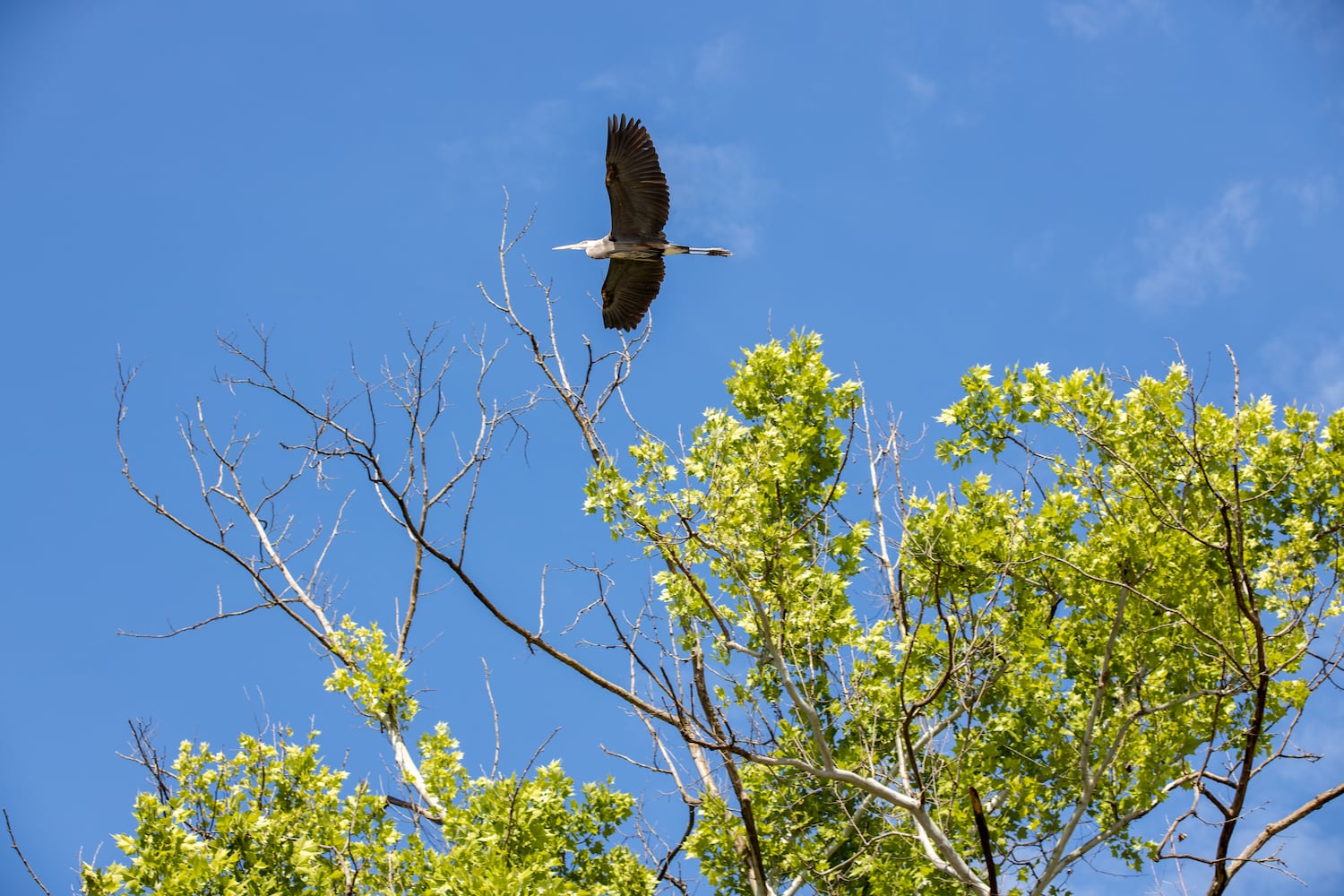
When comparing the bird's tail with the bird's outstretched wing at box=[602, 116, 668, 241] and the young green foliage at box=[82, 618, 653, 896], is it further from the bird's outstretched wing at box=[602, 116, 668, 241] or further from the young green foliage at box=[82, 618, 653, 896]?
the young green foliage at box=[82, 618, 653, 896]

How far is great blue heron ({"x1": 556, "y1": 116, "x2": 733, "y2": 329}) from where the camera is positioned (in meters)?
9.40

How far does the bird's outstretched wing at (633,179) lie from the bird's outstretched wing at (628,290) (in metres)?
0.45

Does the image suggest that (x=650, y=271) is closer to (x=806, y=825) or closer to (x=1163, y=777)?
(x=806, y=825)

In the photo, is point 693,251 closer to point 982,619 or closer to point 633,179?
point 633,179

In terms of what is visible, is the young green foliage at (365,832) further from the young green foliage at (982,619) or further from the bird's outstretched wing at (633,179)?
the bird's outstretched wing at (633,179)

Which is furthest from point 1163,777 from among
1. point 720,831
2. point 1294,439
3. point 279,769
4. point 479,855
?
point 279,769

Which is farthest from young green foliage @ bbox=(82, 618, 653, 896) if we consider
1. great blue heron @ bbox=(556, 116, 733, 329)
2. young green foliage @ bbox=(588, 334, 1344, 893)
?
great blue heron @ bbox=(556, 116, 733, 329)

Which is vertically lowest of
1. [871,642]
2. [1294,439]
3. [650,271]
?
[871,642]

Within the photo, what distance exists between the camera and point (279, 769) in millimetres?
7258

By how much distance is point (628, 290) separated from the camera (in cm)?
1034

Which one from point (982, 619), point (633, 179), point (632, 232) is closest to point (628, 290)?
point (632, 232)

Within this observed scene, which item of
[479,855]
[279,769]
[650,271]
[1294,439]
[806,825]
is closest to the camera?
[479,855]

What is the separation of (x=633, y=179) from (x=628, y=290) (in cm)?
121

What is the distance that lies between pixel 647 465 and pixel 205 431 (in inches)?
167
